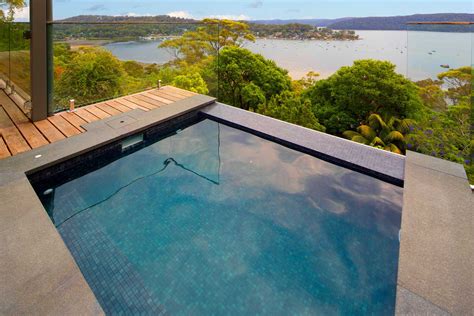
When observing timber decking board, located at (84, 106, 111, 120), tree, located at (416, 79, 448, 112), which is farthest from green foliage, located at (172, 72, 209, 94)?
tree, located at (416, 79, 448, 112)

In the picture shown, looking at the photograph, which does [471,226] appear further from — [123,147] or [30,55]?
[30,55]

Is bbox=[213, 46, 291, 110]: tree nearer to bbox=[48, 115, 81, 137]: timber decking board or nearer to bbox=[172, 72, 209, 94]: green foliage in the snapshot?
bbox=[172, 72, 209, 94]: green foliage

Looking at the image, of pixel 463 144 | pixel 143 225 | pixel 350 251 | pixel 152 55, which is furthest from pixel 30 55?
pixel 463 144

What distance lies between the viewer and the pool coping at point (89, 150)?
1.56 m

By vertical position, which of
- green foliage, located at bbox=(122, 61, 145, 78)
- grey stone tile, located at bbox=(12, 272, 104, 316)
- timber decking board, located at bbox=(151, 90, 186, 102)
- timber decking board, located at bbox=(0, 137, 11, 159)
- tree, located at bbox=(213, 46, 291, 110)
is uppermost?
tree, located at bbox=(213, 46, 291, 110)

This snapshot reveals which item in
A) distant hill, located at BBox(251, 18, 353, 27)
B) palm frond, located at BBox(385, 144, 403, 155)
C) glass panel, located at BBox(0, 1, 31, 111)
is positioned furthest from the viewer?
distant hill, located at BBox(251, 18, 353, 27)

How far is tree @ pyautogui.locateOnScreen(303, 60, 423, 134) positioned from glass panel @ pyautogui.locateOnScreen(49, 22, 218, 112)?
28.1ft

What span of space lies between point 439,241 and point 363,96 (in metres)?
12.1

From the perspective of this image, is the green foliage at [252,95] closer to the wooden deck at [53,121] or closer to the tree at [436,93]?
the tree at [436,93]

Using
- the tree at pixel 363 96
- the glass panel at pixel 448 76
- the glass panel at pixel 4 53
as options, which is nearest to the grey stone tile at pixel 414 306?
the glass panel at pixel 448 76

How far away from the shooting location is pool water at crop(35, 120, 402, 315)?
6.14ft

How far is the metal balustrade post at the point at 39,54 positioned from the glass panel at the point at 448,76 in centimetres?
481

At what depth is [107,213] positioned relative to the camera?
8.46ft

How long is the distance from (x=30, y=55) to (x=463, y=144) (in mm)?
6188
